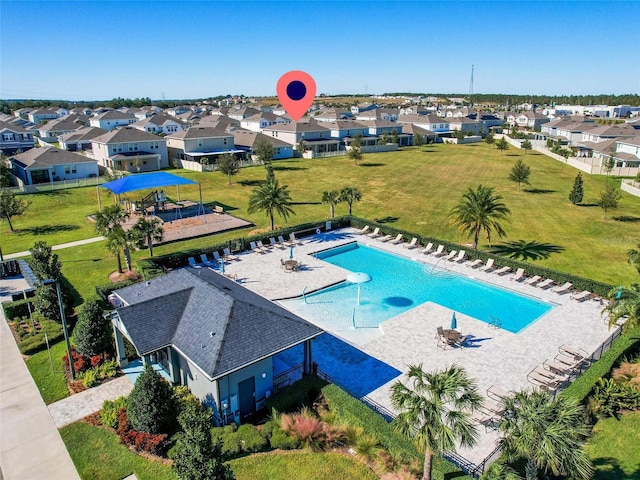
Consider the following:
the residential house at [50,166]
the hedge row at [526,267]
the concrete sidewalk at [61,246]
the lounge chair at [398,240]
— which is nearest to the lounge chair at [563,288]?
the hedge row at [526,267]

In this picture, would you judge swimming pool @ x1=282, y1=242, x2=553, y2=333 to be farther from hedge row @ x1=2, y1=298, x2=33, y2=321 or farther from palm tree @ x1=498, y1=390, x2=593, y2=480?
hedge row @ x1=2, y1=298, x2=33, y2=321

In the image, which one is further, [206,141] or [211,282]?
[206,141]

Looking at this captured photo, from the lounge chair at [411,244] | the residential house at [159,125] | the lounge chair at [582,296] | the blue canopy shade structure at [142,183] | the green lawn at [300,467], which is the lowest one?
the green lawn at [300,467]

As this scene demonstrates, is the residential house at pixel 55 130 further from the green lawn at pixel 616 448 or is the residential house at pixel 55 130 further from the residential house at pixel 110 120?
the green lawn at pixel 616 448

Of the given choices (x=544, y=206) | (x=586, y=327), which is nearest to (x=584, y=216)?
(x=544, y=206)

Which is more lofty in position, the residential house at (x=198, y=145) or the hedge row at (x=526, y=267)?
the residential house at (x=198, y=145)

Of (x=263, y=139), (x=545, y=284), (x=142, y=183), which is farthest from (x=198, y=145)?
(x=545, y=284)

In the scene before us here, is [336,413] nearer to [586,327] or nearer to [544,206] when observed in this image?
[586,327]

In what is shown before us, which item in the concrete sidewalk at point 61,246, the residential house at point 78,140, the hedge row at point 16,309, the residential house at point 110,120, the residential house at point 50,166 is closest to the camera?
the hedge row at point 16,309

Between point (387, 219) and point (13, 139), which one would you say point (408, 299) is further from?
point (13, 139)
